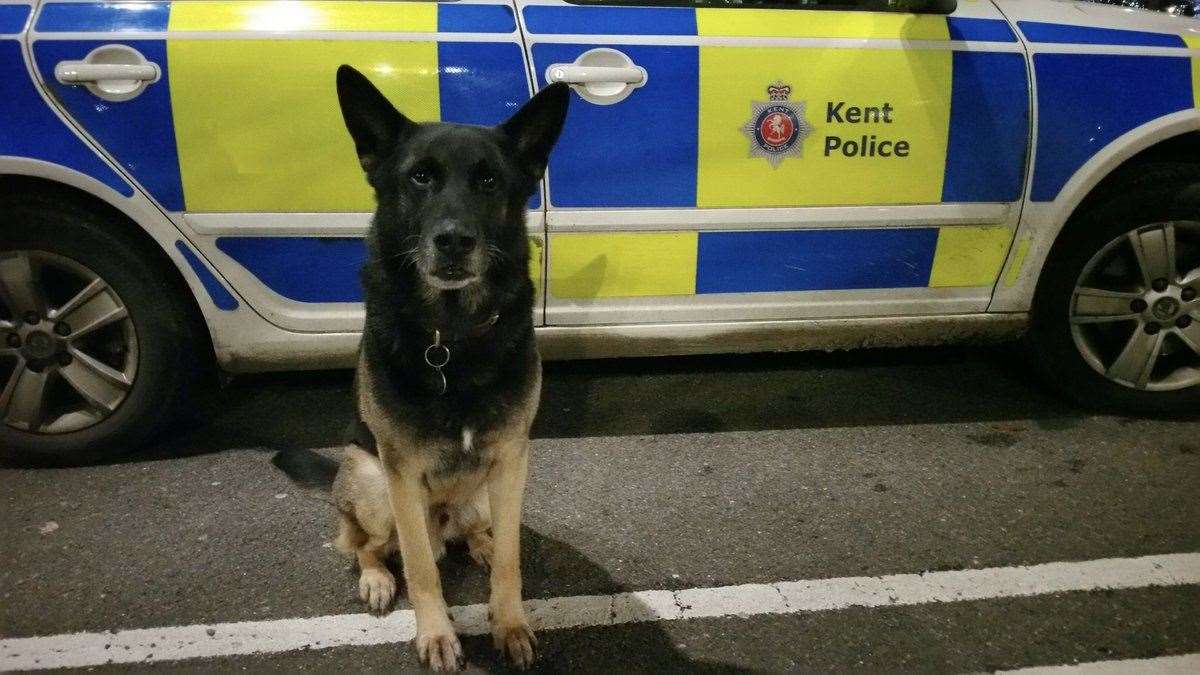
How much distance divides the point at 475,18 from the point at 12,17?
1.19 m

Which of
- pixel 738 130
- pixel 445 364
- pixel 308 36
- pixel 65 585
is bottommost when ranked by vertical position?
pixel 65 585

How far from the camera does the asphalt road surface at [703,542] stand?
166 centimetres

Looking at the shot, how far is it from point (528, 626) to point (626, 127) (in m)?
1.35

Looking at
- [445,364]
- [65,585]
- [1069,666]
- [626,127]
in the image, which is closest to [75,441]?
[65,585]

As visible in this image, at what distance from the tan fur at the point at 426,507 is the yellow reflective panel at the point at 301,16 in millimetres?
990

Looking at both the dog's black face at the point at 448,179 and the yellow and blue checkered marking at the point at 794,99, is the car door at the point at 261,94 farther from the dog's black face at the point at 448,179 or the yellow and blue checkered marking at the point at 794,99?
the dog's black face at the point at 448,179

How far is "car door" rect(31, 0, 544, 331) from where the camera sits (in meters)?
1.99

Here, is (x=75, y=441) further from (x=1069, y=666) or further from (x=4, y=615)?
(x=1069, y=666)

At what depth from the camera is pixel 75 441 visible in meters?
2.29

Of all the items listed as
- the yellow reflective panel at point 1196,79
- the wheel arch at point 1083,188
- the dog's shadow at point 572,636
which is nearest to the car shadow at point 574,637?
the dog's shadow at point 572,636

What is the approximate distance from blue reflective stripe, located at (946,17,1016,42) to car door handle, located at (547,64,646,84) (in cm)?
101

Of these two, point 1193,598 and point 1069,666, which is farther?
point 1193,598

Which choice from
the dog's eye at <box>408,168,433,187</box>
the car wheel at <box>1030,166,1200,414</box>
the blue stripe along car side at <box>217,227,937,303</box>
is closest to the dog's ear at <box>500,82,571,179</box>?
the dog's eye at <box>408,168,433,187</box>

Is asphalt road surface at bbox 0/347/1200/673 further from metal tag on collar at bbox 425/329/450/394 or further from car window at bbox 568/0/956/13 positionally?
car window at bbox 568/0/956/13
